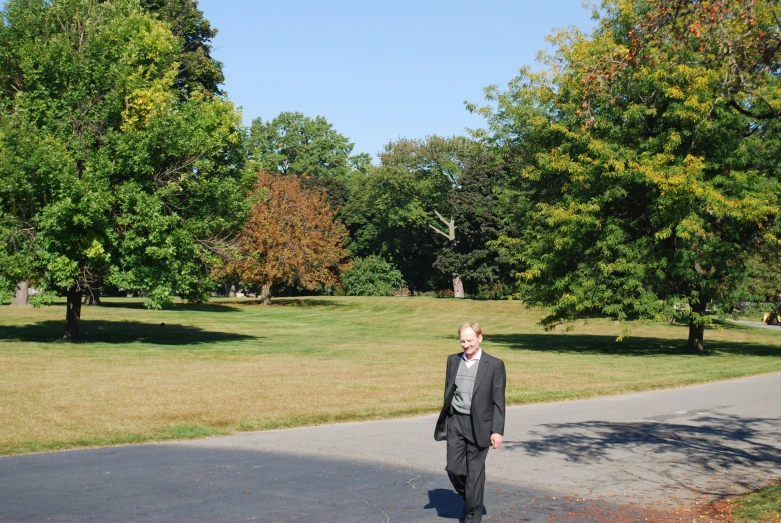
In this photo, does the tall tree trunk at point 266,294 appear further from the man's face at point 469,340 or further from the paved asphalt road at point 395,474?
the man's face at point 469,340

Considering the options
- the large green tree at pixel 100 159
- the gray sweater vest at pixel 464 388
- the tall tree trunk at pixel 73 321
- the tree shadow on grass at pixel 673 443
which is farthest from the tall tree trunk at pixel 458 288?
the gray sweater vest at pixel 464 388

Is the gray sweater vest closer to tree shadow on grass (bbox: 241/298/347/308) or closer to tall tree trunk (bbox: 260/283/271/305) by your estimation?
tree shadow on grass (bbox: 241/298/347/308)

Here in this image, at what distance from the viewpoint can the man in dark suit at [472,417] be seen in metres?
6.80

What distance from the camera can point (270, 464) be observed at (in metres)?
9.54

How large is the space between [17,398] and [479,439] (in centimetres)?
1172

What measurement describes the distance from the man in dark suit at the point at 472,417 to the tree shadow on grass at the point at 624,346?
25437 millimetres

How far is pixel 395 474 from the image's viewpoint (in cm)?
898

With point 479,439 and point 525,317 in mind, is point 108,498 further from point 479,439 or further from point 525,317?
point 525,317

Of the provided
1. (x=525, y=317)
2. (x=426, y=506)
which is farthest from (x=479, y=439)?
(x=525, y=317)

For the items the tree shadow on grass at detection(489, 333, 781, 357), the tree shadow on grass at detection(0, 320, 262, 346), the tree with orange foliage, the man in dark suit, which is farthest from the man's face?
the tree with orange foliage

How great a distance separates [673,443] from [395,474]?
4.52 m

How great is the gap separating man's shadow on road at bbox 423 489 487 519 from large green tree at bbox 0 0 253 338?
65.6 feet

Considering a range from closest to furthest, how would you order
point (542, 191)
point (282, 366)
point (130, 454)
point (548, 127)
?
point (130, 454), point (282, 366), point (548, 127), point (542, 191)

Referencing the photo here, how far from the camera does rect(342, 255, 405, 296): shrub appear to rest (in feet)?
257
